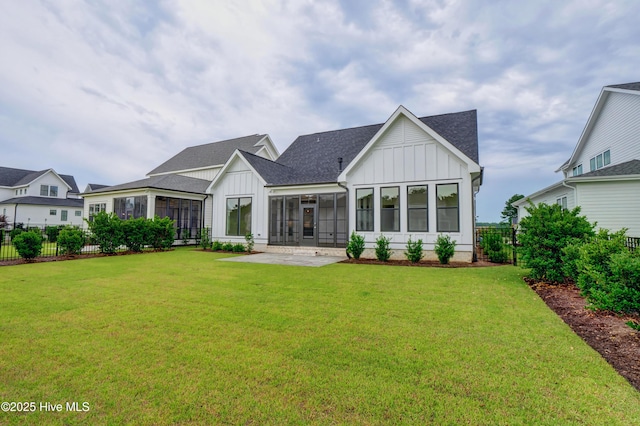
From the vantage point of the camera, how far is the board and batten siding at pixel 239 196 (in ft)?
50.4

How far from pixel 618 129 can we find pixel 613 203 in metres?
6.17

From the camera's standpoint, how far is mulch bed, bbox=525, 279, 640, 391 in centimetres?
304

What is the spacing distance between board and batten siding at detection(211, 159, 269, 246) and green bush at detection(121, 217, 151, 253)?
11.7 ft

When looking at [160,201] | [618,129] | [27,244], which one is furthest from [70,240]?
[618,129]

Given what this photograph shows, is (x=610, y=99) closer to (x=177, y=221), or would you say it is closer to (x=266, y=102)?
(x=266, y=102)

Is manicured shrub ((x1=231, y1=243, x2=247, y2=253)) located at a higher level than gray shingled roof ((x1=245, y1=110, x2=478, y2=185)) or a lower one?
lower

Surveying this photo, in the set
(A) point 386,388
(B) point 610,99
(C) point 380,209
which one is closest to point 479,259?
(C) point 380,209

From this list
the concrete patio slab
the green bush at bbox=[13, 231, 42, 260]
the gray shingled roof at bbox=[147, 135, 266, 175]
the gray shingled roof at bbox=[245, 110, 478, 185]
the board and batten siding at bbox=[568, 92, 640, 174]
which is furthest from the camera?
the gray shingled roof at bbox=[147, 135, 266, 175]

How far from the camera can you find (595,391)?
2.47 meters

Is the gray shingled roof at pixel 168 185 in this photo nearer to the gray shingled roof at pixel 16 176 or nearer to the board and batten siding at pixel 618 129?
the board and batten siding at pixel 618 129

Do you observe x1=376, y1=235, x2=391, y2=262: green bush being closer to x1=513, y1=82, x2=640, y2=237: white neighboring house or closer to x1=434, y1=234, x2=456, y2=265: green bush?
x1=434, y1=234, x2=456, y2=265: green bush

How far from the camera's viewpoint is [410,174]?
12086mm

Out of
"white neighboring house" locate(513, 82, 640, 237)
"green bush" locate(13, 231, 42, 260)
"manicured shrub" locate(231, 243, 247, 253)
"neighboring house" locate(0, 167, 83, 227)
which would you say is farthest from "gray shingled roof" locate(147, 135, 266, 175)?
"white neighboring house" locate(513, 82, 640, 237)

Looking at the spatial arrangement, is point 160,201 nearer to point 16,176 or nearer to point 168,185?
point 168,185
